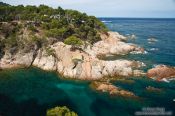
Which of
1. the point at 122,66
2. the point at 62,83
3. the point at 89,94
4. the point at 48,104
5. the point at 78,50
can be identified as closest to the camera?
the point at 48,104

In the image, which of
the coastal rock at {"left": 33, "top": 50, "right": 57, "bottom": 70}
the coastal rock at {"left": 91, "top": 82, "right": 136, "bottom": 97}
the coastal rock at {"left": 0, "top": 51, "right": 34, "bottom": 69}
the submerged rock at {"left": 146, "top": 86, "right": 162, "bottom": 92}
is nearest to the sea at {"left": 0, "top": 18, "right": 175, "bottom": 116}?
the submerged rock at {"left": 146, "top": 86, "right": 162, "bottom": 92}

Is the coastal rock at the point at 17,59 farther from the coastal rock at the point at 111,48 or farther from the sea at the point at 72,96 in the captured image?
the coastal rock at the point at 111,48

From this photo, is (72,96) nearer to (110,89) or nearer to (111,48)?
(110,89)

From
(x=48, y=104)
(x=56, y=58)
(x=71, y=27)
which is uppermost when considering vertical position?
(x=71, y=27)

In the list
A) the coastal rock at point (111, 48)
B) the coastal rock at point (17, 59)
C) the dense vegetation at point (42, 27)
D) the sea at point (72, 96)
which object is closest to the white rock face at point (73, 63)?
the coastal rock at point (17, 59)

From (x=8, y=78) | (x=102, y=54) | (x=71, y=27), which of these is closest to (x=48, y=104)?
(x=8, y=78)

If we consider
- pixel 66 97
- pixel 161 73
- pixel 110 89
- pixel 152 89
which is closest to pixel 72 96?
pixel 66 97

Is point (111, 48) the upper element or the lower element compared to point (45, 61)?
upper

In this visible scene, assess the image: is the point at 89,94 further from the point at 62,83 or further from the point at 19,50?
the point at 19,50
